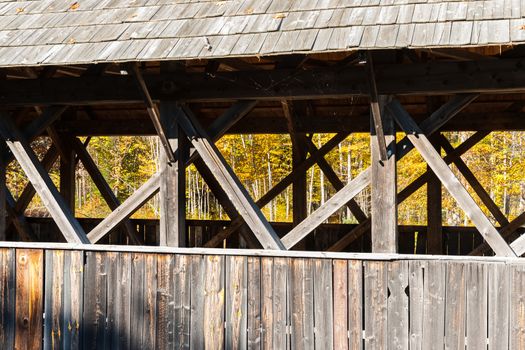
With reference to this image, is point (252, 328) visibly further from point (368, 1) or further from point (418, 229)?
point (418, 229)

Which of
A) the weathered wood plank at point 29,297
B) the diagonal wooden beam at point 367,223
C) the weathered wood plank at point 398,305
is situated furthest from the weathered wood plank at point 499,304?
the weathered wood plank at point 29,297

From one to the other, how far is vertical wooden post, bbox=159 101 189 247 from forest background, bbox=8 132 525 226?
1718 cm

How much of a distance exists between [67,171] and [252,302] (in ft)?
19.7

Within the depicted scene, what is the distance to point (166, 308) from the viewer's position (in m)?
7.23

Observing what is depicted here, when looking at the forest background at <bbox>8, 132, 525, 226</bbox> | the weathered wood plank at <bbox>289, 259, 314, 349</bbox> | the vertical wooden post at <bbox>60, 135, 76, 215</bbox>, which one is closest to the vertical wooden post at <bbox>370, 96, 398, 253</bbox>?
the weathered wood plank at <bbox>289, 259, 314, 349</bbox>

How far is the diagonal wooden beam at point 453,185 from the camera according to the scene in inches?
249

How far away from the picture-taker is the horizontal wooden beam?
6.43m

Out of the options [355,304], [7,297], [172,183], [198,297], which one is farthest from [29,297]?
[355,304]

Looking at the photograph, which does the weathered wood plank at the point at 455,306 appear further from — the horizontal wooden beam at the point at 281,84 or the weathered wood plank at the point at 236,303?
the weathered wood plank at the point at 236,303

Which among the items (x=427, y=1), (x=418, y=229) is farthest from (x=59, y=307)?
(x=418, y=229)

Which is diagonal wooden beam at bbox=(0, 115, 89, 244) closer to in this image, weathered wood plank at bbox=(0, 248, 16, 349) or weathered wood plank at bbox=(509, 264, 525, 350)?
weathered wood plank at bbox=(0, 248, 16, 349)

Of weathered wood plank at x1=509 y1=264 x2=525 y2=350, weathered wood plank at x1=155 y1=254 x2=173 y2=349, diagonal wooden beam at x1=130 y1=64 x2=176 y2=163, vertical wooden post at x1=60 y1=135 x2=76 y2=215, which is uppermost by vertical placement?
vertical wooden post at x1=60 y1=135 x2=76 y2=215

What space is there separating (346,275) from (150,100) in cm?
257

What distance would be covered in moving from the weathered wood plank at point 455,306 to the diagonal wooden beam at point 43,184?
3.78 meters
